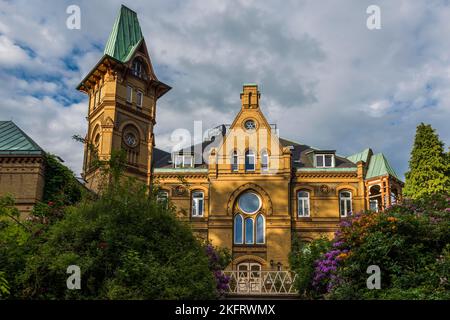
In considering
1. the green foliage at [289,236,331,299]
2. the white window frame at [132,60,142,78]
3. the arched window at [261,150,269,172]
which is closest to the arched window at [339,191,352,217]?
the arched window at [261,150,269,172]

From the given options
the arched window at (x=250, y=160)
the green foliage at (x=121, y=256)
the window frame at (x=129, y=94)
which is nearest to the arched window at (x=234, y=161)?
the arched window at (x=250, y=160)

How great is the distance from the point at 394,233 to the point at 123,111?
1049 inches

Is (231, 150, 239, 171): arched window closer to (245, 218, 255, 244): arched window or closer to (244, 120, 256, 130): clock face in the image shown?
(244, 120, 256, 130): clock face

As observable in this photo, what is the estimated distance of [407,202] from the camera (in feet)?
71.5

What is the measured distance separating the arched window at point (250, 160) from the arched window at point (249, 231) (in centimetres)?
397

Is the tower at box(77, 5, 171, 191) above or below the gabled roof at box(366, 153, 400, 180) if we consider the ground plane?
above

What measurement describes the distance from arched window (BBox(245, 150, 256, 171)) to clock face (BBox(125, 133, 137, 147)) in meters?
8.91

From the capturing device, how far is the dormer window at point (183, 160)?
40.9 meters

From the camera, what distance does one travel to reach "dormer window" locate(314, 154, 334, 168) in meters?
40.2

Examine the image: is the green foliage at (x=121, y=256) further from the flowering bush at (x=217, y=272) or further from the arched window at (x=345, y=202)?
the arched window at (x=345, y=202)

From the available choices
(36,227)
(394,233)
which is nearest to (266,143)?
(394,233)

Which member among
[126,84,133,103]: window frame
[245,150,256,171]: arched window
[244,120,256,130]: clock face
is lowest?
[245,150,256,171]: arched window
